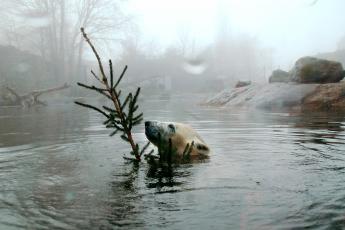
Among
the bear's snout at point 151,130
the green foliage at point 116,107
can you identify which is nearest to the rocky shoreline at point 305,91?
the bear's snout at point 151,130

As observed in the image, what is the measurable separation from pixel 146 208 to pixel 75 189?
1.00 meters

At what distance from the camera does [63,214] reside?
292cm

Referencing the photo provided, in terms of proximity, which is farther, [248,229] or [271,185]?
[271,185]

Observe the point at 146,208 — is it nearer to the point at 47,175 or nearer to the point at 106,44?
the point at 47,175

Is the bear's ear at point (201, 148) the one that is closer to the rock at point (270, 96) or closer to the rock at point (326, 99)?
the rock at point (326, 99)

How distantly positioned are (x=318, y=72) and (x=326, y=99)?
2.22 metres

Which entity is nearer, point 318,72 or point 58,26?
point 318,72

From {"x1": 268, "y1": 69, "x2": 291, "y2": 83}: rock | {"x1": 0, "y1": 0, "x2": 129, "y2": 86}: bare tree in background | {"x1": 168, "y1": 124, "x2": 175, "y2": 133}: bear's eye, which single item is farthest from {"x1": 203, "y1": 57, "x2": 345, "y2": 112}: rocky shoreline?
{"x1": 0, "y1": 0, "x2": 129, "y2": 86}: bare tree in background

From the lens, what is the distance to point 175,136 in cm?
542

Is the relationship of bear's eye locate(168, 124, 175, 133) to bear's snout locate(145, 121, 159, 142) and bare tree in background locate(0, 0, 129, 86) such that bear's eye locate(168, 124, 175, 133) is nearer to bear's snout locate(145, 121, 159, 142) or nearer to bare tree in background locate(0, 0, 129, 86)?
bear's snout locate(145, 121, 159, 142)

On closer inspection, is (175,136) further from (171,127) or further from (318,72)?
(318,72)

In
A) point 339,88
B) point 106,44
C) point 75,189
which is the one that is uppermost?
point 106,44

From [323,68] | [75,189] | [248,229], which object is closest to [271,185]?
[248,229]

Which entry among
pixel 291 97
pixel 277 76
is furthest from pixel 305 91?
pixel 277 76
